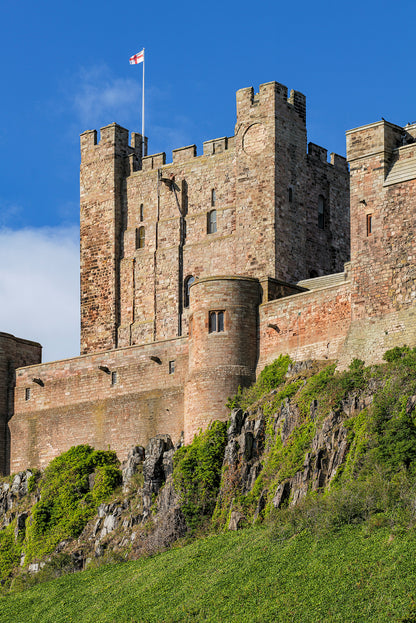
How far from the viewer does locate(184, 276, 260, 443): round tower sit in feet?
185

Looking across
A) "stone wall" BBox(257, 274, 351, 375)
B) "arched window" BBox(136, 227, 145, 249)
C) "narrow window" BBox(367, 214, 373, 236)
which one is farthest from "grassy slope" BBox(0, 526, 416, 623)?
"arched window" BBox(136, 227, 145, 249)

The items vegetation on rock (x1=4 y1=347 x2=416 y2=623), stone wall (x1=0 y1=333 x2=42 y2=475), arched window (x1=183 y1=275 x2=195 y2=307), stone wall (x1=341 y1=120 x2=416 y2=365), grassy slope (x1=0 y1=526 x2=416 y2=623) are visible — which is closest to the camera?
grassy slope (x1=0 y1=526 x2=416 y2=623)

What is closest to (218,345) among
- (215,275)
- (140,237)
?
(215,275)

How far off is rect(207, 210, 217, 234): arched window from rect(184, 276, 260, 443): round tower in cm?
970

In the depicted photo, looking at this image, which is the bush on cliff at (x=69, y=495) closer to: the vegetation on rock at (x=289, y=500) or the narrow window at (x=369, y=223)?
the vegetation on rock at (x=289, y=500)

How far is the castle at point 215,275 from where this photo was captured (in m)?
53.3

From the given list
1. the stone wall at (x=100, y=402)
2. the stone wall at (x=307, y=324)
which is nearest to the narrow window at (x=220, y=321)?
the stone wall at (x=307, y=324)

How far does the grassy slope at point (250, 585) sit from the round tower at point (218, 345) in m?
6.63

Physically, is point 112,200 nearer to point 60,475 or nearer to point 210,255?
point 210,255

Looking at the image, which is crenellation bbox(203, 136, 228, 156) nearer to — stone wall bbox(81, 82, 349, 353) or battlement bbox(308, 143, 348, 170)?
stone wall bbox(81, 82, 349, 353)

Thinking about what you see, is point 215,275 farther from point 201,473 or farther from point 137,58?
point 137,58

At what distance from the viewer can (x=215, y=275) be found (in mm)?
60219

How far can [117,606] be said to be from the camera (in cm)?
4875

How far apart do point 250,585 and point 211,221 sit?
26886 mm
